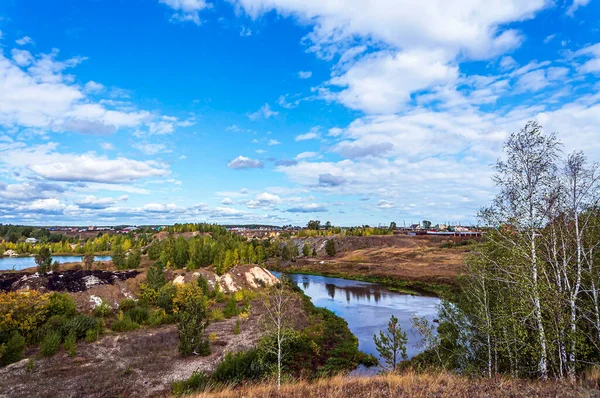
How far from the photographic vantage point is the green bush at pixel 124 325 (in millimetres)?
29891

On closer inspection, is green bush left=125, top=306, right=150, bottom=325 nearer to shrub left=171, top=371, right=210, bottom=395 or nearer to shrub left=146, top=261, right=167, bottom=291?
shrub left=146, top=261, right=167, bottom=291

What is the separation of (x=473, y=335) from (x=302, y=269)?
83.0 meters

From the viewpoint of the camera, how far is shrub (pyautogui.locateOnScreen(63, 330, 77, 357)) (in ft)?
75.7

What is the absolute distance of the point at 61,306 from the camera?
29.7 meters

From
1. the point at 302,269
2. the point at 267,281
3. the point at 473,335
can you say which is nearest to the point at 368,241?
the point at 302,269

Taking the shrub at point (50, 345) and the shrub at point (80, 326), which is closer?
the shrub at point (50, 345)

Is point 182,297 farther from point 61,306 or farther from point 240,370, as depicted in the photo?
point 240,370

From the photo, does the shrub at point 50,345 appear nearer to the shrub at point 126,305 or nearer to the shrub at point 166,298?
the shrub at point 126,305

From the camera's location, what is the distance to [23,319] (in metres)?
26.1

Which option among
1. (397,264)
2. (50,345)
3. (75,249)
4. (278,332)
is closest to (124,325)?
(50,345)

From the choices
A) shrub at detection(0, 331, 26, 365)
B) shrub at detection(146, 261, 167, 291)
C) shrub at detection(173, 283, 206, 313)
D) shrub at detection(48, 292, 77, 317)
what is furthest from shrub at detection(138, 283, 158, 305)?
shrub at detection(0, 331, 26, 365)

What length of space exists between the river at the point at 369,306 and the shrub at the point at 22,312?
2893 cm

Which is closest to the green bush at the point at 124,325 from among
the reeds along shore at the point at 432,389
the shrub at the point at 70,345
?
the shrub at the point at 70,345

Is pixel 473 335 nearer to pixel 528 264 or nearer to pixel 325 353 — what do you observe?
pixel 528 264
